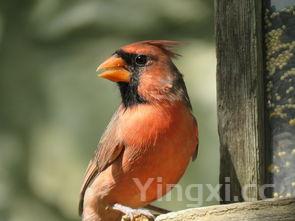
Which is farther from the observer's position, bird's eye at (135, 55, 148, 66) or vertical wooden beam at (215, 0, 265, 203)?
Answer: bird's eye at (135, 55, 148, 66)

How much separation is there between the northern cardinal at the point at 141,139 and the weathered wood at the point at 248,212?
613mm

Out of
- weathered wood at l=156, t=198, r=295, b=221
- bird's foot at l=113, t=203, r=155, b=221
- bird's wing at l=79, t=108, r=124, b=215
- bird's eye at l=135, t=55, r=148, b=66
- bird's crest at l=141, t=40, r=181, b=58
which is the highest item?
bird's crest at l=141, t=40, r=181, b=58

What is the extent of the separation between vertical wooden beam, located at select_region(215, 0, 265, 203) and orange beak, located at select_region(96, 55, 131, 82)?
52 cm

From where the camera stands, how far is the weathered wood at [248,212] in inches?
140

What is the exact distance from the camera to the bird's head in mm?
4652

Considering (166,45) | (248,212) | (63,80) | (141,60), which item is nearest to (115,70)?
(141,60)

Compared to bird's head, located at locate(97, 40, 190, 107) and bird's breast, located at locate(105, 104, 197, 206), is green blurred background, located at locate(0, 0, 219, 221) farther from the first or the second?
bird's breast, located at locate(105, 104, 197, 206)

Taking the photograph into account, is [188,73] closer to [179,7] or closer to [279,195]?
[179,7]

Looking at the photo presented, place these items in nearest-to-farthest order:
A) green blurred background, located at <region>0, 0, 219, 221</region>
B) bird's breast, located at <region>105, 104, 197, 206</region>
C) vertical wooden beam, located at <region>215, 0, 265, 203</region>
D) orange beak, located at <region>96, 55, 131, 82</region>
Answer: vertical wooden beam, located at <region>215, 0, 265, 203</region>
bird's breast, located at <region>105, 104, 197, 206</region>
orange beak, located at <region>96, 55, 131, 82</region>
green blurred background, located at <region>0, 0, 219, 221</region>

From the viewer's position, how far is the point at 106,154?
4.57 metres

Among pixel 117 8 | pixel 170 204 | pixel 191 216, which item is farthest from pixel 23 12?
pixel 191 216

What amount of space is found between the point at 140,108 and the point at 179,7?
3331 millimetres

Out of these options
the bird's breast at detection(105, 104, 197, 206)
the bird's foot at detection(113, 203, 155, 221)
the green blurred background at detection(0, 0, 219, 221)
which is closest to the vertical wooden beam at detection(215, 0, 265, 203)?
the bird's breast at detection(105, 104, 197, 206)

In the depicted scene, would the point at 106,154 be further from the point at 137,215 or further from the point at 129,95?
the point at 137,215
